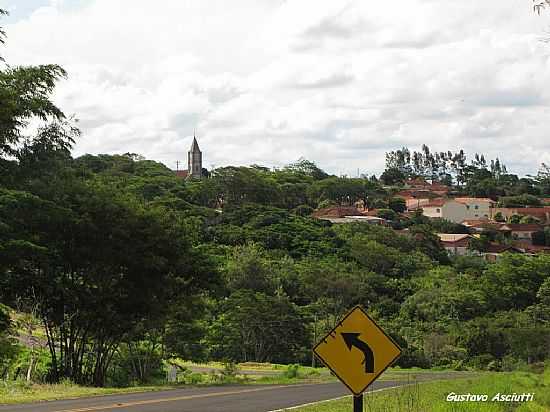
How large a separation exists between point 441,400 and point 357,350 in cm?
849

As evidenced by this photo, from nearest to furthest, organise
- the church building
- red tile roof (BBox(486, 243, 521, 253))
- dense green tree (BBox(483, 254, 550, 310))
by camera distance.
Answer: dense green tree (BBox(483, 254, 550, 310))
red tile roof (BBox(486, 243, 521, 253))
the church building

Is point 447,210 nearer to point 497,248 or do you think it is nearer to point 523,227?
point 523,227

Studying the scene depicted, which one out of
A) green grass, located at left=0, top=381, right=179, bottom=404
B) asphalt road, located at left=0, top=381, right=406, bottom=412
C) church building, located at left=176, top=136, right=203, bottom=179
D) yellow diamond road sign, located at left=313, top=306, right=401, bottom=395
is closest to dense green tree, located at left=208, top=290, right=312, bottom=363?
asphalt road, located at left=0, top=381, right=406, bottom=412

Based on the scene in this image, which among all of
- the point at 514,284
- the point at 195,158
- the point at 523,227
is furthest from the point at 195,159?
the point at 514,284

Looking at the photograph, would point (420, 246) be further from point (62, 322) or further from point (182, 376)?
point (62, 322)

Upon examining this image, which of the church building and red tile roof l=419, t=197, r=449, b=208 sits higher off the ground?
the church building

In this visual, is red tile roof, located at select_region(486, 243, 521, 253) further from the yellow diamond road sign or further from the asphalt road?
the yellow diamond road sign

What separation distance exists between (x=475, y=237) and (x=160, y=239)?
90.9 meters

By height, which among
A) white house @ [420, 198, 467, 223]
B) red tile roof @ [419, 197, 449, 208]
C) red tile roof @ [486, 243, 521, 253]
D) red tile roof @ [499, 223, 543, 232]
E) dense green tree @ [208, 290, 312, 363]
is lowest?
dense green tree @ [208, 290, 312, 363]

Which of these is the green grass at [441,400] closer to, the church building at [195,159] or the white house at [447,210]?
the white house at [447,210]

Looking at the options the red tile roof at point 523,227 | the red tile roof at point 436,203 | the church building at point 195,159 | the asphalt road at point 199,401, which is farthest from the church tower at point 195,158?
the asphalt road at point 199,401

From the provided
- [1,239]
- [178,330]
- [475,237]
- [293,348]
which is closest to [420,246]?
[475,237]

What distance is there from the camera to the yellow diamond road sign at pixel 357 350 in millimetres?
8750

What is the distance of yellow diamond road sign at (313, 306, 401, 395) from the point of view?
28.7 feet
